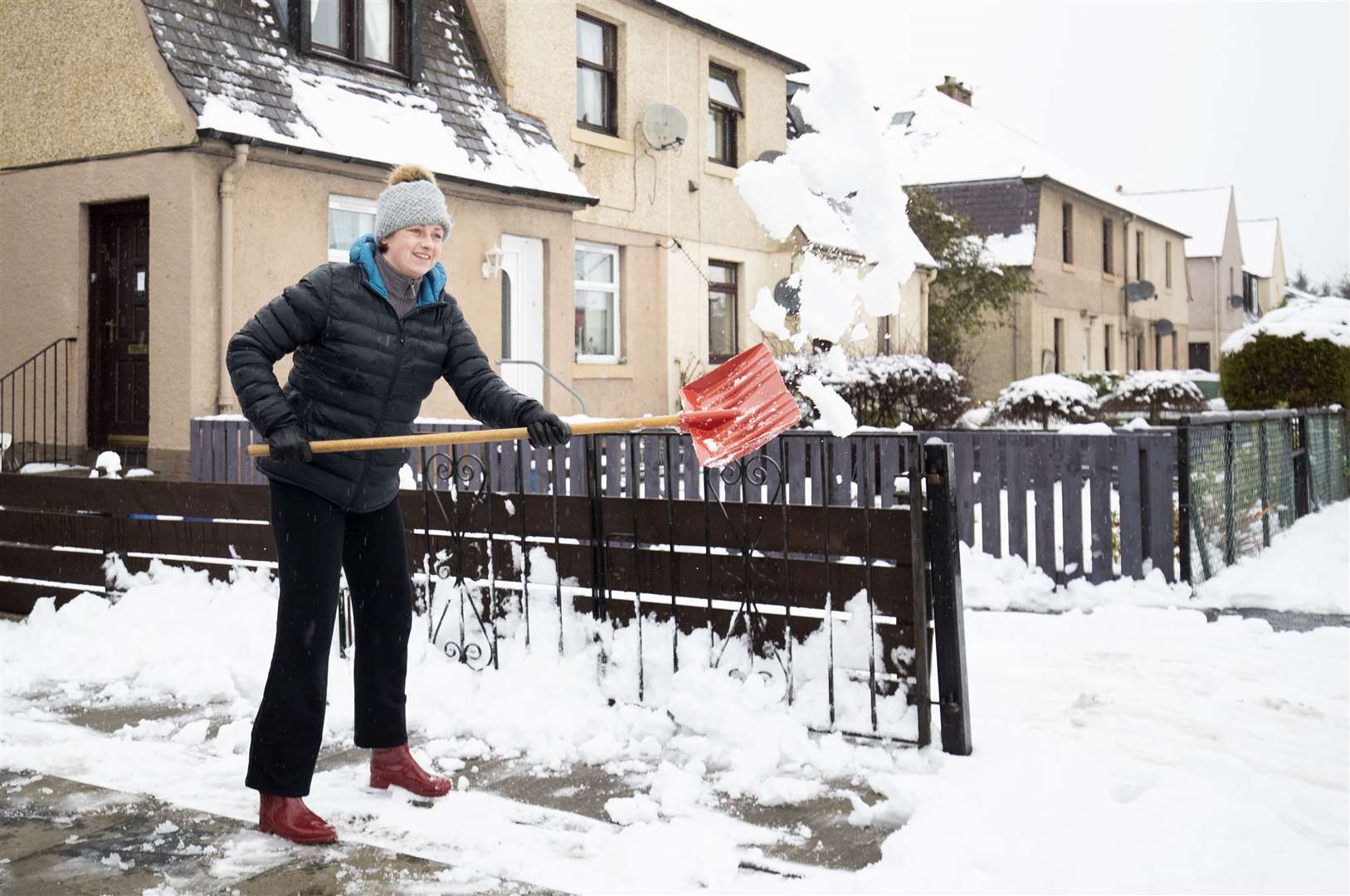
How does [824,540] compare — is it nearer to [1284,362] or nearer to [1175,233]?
[1284,362]

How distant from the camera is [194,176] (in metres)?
11.0

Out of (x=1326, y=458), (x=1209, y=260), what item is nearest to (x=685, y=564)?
(x=1326, y=458)

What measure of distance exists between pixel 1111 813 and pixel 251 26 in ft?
35.4

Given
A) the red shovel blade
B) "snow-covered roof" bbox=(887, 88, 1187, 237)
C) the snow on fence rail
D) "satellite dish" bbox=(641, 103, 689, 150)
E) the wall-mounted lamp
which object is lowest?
the snow on fence rail

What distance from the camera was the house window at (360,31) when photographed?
12820 millimetres

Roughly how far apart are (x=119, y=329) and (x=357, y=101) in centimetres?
313

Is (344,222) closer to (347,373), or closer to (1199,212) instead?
Answer: (347,373)

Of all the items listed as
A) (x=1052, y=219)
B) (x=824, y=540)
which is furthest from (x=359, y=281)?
(x=1052, y=219)

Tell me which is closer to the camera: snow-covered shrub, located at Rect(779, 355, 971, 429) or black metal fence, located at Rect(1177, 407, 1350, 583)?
black metal fence, located at Rect(1177, 407, 1350, 583)

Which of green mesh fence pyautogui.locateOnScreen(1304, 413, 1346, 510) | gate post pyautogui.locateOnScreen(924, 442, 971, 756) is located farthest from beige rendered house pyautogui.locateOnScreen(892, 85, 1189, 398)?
gate post pyautogui.locateOnScreen(924, 442, 971, 756)

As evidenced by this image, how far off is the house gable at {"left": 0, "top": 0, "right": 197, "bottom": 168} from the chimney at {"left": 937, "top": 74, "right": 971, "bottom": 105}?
88.0ft

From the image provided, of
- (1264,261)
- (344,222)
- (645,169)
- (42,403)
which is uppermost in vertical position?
(1264,261)

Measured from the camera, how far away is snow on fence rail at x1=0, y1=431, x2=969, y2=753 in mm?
4957

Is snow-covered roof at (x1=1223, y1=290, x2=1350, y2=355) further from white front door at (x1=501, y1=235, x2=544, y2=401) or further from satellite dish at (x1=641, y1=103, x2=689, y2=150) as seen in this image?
white front door at (x1=501, y1=235, x2=544, y2=401)
